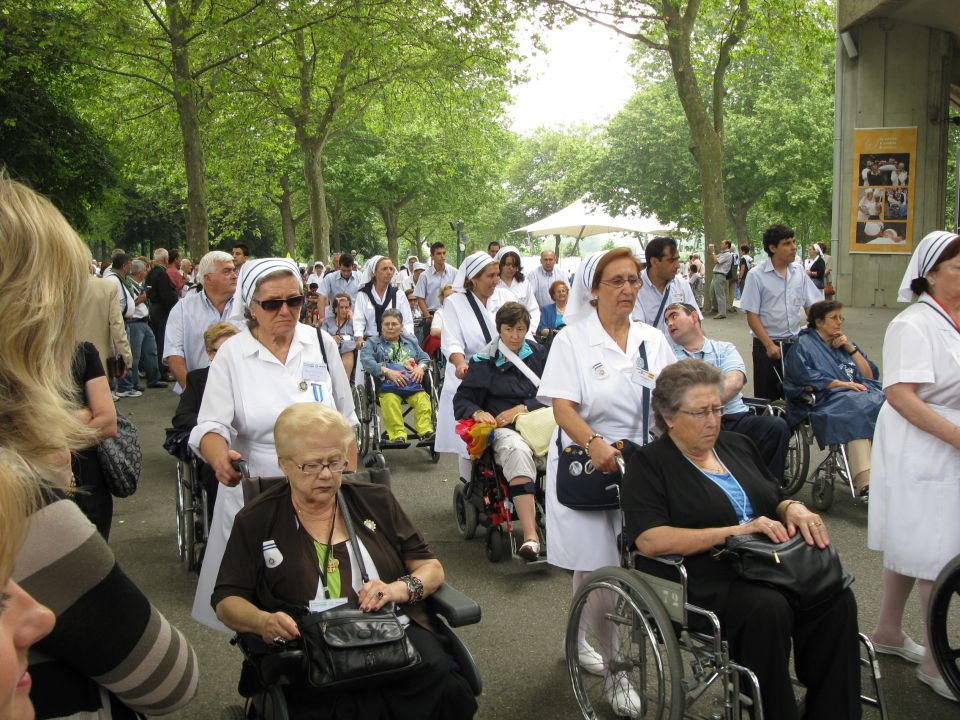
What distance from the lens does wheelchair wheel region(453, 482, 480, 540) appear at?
6539 millimetres

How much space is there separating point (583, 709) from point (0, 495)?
301 centimetres

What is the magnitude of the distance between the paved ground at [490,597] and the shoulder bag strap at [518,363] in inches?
47.3

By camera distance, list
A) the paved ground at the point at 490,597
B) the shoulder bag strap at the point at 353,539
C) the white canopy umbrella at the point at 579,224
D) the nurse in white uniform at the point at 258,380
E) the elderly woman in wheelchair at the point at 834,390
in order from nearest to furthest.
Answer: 1. the shoulder bag strap at the point at 353,539
2. the paved ground at the point at 490,597
3. the nurse in white uniform at the point at 258,380
4. the elderly woman in wheelchair at the point at 834,390
5. the white canopy umbrella at the point at 579,224

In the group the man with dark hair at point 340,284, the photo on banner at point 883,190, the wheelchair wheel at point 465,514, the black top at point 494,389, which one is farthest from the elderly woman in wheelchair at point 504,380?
the photo on banner at point 883,190

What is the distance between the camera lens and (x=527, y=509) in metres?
5.79

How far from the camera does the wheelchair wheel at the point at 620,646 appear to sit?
126 inches

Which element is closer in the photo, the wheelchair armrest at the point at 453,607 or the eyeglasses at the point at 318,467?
the wheelchair armrest at the point at 453,607

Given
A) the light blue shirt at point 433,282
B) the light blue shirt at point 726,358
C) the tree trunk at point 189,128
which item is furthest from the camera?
the tree trunk at point 189,128

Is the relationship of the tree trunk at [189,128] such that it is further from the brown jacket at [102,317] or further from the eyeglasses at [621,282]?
the eyeglasses at [621,282]

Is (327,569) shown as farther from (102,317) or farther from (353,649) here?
(102,317)

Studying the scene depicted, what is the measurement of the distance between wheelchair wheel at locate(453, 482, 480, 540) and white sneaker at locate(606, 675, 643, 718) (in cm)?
279

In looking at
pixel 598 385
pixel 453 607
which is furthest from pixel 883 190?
pixel 453 607

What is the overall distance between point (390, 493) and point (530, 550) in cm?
229

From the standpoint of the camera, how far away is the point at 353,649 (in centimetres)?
289
